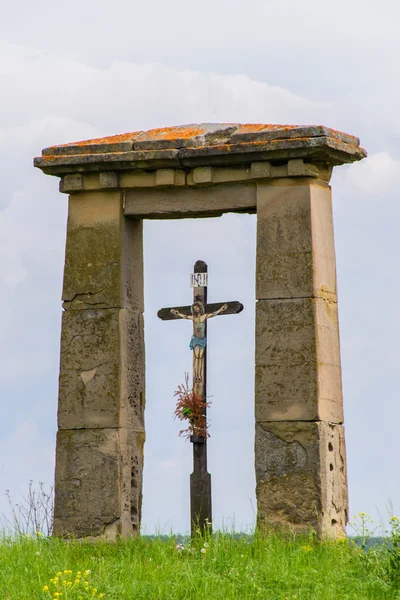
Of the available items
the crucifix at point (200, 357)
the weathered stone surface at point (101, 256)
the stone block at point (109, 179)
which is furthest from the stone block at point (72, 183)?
the crucifix at point (200, 357)

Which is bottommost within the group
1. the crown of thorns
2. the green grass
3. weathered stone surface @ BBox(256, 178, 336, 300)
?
the green grass

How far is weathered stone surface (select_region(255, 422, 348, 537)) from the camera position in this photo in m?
11.3

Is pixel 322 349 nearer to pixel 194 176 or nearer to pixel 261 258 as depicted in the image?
pixel 261 258

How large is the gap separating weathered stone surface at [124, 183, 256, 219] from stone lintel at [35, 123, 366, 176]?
0.25 meters

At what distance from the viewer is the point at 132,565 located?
1089 centimetres

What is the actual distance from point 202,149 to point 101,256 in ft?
4.74

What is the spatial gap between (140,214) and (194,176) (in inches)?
26.2

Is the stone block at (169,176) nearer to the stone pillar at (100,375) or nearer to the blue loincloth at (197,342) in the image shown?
the stone pillar at (100,375)

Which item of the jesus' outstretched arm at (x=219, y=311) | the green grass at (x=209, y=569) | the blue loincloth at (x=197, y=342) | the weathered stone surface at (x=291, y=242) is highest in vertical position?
the weathered stone surface at (x=291, y=242)

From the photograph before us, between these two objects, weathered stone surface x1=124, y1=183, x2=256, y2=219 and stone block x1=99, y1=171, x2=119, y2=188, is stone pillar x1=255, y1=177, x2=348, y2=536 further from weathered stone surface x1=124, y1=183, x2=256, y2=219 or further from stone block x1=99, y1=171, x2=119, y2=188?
stone block x1=99, y1=171, x2=119, y2=188

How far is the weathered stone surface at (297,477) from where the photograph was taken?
11297 millimetres

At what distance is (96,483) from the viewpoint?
39.4 ft

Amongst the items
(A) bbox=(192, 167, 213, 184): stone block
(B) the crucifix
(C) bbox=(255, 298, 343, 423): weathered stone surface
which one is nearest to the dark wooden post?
(B) the crucifix

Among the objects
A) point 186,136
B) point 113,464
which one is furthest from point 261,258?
point 113,464
